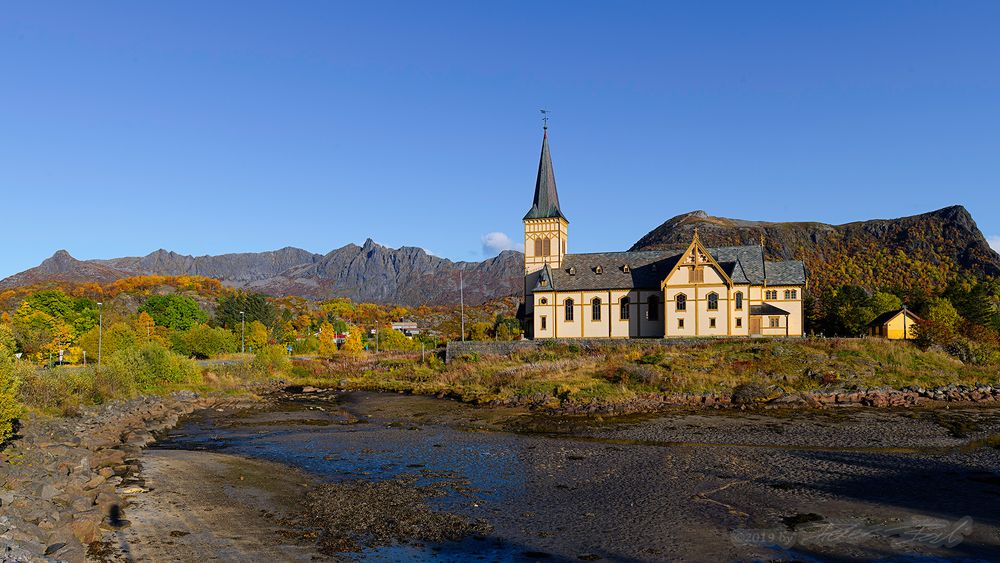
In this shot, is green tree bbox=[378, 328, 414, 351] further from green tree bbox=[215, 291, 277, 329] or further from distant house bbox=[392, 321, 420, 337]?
distant house bbox=[392, 321, 420, 337]

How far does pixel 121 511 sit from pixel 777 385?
36.4 meters

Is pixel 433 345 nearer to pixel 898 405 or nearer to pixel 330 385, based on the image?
pixel 330 385

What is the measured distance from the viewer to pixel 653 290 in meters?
60.3

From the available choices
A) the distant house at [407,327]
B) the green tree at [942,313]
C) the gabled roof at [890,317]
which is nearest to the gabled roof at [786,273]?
the gabled roof at [890,317]

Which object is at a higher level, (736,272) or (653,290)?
(736,272)

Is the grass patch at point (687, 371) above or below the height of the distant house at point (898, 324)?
below

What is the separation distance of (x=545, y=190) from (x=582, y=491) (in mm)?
52146

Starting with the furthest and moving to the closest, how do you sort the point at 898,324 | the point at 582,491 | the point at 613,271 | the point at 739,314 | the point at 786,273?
1. the point at 898,324
2. the point at 613,271
3. the point at 786,273
4. the point at 739,314
5. the point at 582,491

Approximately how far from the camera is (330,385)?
187 ft

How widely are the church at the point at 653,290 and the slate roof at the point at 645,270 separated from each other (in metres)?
0.09

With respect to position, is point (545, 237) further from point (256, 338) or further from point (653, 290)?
point (256, 338)

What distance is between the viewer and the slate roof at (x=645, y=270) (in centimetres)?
5984

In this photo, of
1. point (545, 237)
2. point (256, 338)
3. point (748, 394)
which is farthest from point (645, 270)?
point (256, 338)

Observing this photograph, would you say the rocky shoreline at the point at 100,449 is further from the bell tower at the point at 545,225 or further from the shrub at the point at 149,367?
the bell tower at the point at 545,225
